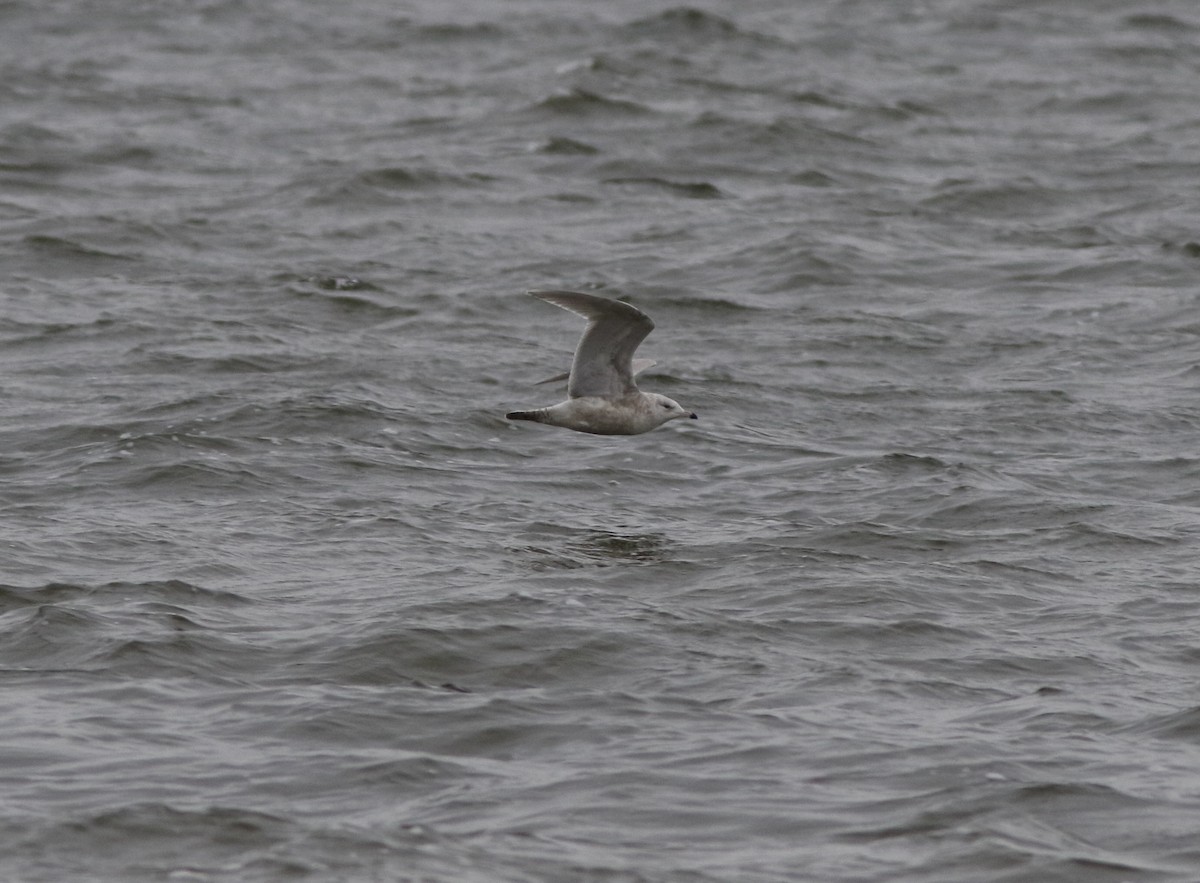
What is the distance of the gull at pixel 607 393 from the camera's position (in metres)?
12.4

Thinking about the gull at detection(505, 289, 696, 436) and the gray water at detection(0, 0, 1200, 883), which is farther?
the gull at detection(505, 289, 696, 436)

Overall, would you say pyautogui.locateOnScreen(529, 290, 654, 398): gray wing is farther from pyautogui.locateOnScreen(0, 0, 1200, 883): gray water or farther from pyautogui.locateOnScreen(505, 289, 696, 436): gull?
pyautogui.locateOnScreen(0, 0, 1200, 883): gray water

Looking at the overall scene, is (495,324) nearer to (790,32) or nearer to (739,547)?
(739,547)

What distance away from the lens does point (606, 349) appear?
41.0 ft

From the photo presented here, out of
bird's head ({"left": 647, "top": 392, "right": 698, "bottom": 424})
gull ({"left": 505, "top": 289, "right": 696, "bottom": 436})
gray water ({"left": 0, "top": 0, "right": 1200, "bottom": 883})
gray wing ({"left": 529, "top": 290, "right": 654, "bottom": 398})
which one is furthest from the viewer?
bird's head ({"left": 647, "top": 392, "right": 698, "bottom": 424})

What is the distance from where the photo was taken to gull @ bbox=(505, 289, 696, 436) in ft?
40.6

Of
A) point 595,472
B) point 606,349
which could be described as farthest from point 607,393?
point 595,472

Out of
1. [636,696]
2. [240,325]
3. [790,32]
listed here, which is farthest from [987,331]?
[790,32]

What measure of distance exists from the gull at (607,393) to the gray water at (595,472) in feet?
2.12

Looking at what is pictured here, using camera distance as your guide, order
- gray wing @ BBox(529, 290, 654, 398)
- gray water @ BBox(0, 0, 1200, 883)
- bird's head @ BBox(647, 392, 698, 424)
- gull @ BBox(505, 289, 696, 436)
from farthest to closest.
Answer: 1. bird's head @ BBox(647, 392, 698, 424)
2. gull @ BBox(505, 289, 696, 436)
3. gray wing @ BBox(529, 290, 654, 398)
4. gray water @ BBox(0, 0, 1200, 883)

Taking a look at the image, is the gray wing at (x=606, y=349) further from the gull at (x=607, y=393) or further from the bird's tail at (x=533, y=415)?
the bird's tail at (x=533, y=415)

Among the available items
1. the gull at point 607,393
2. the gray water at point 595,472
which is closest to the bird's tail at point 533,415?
the gull at point 607,393

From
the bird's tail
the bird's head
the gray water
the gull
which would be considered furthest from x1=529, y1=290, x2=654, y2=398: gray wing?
the gray water

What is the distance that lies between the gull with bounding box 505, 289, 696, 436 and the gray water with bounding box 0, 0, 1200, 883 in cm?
65
